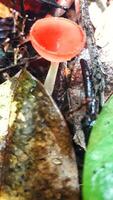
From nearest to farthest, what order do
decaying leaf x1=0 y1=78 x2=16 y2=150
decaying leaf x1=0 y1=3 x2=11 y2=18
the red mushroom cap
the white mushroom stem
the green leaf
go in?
the green leaf → decaying leaf x1=0 y1=78 x2=16 y2=150 → the red mushroom cap → the white mushroom stem → decaying leaf x1=0 y1=3 x2=11 y2=18

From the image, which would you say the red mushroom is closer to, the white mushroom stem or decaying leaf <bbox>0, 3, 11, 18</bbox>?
the white mushroom stem

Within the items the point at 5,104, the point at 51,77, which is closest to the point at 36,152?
the point at 5,104

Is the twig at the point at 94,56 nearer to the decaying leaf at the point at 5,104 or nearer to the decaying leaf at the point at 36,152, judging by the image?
the decaying leaf at the point at 36,152

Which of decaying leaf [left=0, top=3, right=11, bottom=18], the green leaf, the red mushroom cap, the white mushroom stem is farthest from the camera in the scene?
decaying leaf [left=0, top=3, right=11, bottom=18]

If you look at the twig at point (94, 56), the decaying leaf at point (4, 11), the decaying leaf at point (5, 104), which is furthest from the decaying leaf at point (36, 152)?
the decaying leaf at point (4, 11)

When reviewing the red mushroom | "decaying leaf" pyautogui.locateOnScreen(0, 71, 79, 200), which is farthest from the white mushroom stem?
"decaying leaf" pyautogui.locateOnScreen(0, 71, 79, 200)

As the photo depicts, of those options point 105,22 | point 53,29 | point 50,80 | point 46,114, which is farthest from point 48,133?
point 105,22
